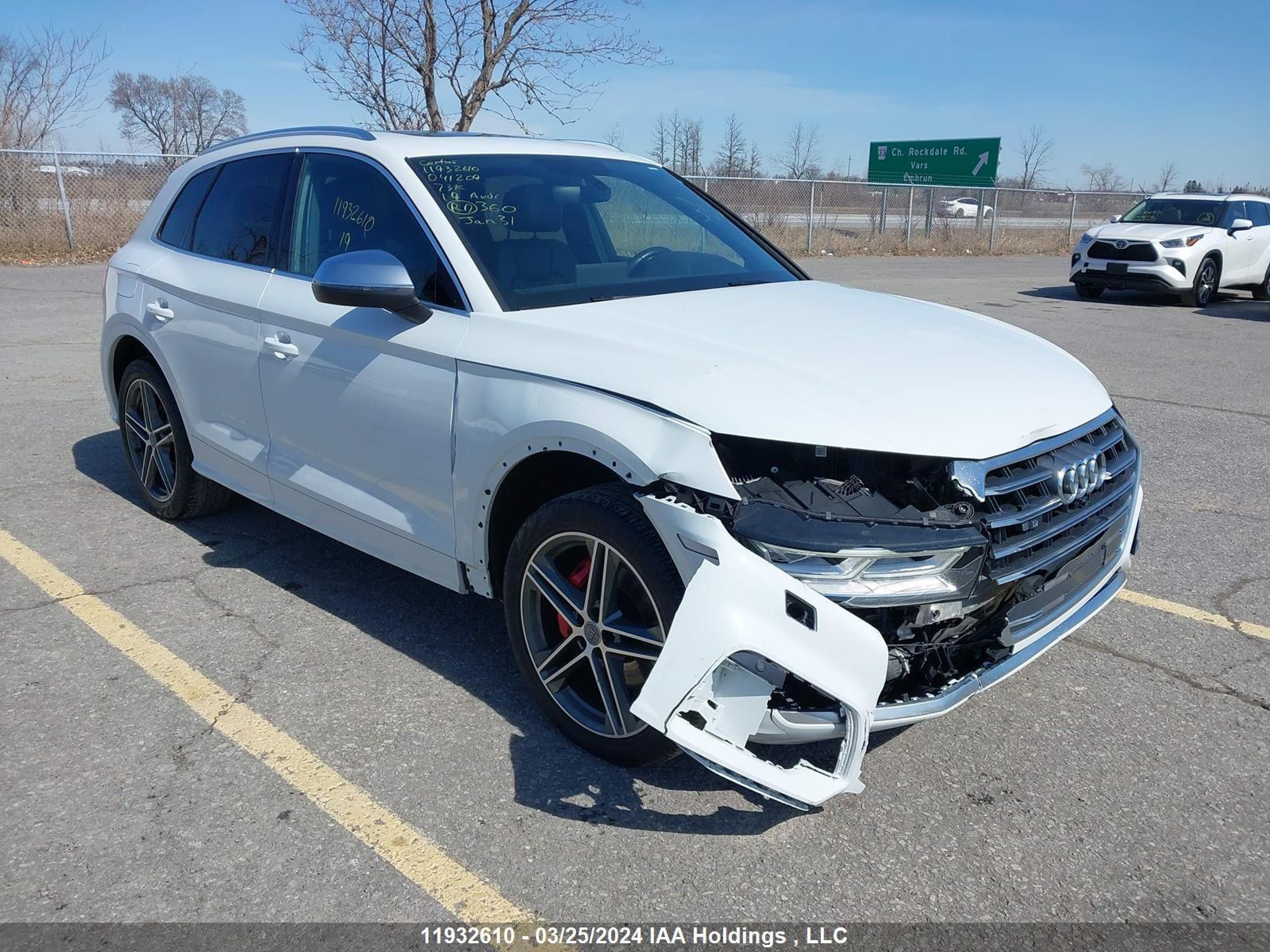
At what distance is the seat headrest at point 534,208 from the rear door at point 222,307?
3.81 ft

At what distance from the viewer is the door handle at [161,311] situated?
481 centimetres

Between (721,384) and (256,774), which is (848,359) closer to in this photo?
(721,384)

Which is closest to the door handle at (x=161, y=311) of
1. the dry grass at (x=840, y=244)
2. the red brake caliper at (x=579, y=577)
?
the red brake caliper at (x=579, y=577)

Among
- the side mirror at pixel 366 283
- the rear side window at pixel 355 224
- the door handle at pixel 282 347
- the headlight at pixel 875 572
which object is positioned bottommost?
the headlight at pixel 875 572

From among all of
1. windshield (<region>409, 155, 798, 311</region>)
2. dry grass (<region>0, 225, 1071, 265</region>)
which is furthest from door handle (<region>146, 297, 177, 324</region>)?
dry grass (<region>0, 225, 1071, 265</region>)

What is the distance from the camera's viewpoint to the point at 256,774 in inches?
122

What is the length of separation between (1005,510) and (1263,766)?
131 cm

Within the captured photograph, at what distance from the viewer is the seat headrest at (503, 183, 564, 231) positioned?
12.4 feet

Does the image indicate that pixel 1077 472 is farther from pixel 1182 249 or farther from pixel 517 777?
pixel 1182 249

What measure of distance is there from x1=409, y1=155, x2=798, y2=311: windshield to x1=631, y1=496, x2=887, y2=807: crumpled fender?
1.36 meters

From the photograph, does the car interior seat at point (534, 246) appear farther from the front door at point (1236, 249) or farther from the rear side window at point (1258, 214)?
the rear side window at point (1258, 214)

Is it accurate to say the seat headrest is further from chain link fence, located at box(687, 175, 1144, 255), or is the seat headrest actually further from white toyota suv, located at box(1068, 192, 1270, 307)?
chain link fence, located at box(687, 175, 1144, 255)

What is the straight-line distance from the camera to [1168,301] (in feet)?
56.4

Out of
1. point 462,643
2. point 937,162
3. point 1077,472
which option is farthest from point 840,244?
point 1077,472
